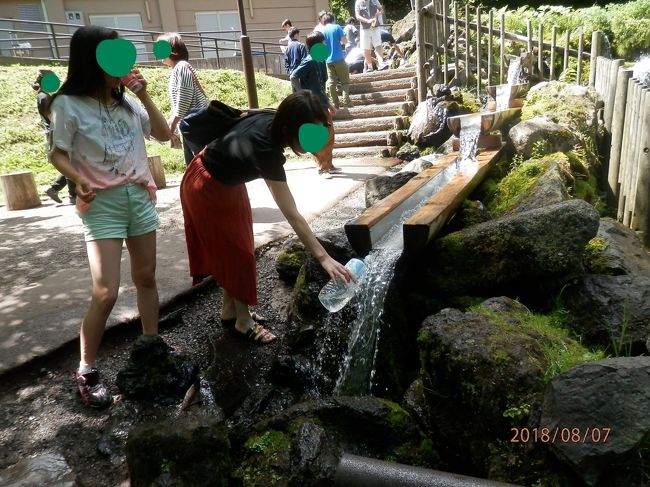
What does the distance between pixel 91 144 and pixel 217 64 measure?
1598 centimetres

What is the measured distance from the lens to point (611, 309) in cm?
294

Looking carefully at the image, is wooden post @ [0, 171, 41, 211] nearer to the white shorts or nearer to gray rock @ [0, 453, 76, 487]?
gray rock @ [0, 453, 76, 487]

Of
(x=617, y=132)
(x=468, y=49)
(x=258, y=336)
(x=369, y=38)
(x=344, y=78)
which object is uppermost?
(x=369, y=38)

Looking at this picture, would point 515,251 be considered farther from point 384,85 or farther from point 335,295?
point 384,85

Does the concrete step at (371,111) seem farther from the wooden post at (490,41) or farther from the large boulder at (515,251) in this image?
the large boulder at (515,251)

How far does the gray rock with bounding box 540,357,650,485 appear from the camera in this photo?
1873 mm

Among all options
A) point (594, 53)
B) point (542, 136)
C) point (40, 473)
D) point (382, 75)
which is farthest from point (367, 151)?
point (40, 473)

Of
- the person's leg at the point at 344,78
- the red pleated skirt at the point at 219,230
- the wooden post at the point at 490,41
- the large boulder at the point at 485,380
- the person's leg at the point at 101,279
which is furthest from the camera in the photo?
the person's leg at the point at 344,78

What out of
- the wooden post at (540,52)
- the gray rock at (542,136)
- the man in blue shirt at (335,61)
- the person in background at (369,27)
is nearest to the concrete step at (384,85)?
the man in blue shirt at (335,61)

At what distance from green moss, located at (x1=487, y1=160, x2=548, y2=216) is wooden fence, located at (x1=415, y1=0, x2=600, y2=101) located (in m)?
3.83

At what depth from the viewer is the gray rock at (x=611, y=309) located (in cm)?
281

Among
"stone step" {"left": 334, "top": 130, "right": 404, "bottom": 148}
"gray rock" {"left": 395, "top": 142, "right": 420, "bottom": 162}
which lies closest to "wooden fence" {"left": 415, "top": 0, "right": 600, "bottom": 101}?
"stone step" {"left": 334, "top": 130, "right": 404, "bottom": 148}

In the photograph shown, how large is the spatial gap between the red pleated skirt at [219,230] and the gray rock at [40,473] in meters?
1.41
